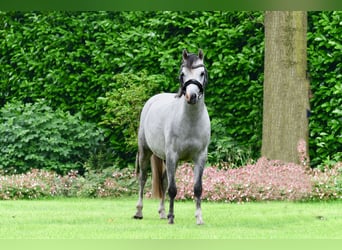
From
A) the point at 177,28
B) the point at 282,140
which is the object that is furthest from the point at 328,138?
the point at 177,28

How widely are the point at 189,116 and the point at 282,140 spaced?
4199 millimetres

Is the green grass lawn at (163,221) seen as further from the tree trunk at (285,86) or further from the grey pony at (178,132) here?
the tree trunk at (285,86)

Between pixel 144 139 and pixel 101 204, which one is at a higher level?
pixel 144 139

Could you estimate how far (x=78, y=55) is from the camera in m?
A: 13.2

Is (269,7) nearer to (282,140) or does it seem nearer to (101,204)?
(101,204)

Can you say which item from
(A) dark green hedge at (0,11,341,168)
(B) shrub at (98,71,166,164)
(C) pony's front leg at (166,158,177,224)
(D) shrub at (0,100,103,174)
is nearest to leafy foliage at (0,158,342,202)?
(D) shrub at (0,100,103,174)

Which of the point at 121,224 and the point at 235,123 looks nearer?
the point at 121,224

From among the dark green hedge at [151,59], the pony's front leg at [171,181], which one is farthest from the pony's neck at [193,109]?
the dark green hedge at [151,59]

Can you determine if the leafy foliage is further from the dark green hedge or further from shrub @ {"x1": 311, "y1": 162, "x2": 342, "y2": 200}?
the dark green hedge

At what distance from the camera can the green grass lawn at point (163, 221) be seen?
20.5ft

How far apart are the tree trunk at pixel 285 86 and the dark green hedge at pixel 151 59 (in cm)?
46

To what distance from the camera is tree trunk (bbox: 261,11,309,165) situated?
421 inches

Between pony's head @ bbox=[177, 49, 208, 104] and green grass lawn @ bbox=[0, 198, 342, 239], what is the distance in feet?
4.22

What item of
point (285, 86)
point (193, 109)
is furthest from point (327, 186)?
point (193, 109)
